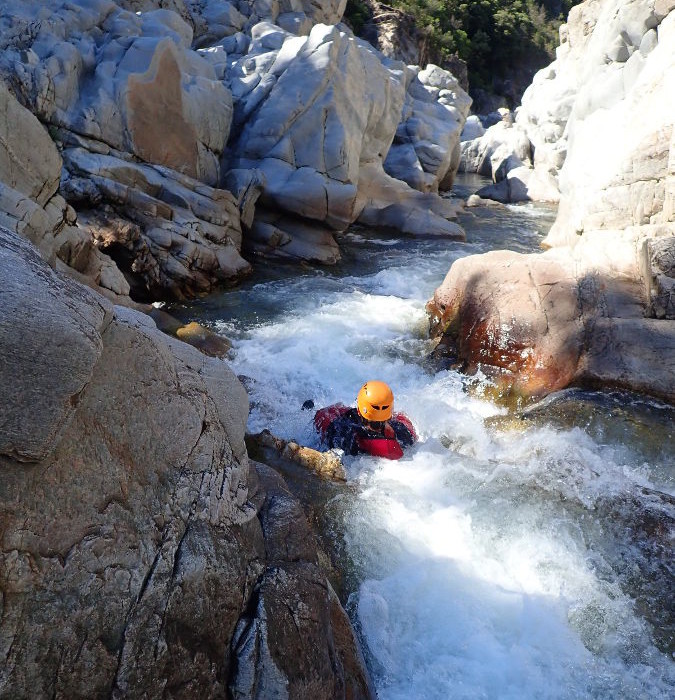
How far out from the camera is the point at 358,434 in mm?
5211

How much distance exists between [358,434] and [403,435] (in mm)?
492

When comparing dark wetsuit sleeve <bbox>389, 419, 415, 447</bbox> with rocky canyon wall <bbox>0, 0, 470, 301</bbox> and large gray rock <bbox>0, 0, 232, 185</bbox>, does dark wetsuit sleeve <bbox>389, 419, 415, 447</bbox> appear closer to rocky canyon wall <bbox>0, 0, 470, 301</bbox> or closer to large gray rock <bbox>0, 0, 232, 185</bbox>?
rocky canyon wall <bbox>0, 0, 470, 301</bbox>

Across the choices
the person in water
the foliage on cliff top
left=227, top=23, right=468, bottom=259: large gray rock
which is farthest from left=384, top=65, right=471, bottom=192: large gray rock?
the person in water

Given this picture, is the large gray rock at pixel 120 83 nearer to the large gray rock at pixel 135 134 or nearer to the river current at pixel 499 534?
the large gray rock at pixel 135 134

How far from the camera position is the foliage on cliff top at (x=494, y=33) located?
36341mm

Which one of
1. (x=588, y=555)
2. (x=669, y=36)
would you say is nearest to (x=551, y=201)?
(x=669, y=36)

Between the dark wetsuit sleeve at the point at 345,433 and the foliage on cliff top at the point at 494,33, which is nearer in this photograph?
the dark wetsuit sleeve at the point at 345,433

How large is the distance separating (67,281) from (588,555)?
3790 mm

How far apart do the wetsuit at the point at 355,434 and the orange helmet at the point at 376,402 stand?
0.14 m

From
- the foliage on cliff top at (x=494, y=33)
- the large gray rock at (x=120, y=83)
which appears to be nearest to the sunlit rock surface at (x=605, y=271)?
the large gray rock at (x=120, y=83)

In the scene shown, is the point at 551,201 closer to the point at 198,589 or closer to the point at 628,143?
the point at 628,143

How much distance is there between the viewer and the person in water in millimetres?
5129

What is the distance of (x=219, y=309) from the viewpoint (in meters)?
9.39

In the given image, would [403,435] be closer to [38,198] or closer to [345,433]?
[345,433]
